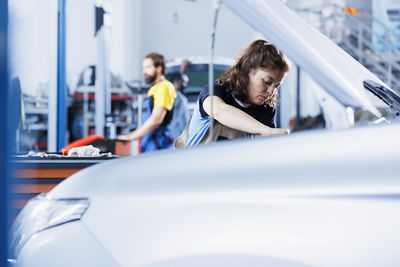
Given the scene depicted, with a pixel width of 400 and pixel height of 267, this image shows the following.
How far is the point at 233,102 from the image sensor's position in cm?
206

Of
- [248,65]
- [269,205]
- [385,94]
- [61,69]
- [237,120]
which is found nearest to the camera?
[269,205]

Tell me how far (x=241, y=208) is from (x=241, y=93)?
1.11 m

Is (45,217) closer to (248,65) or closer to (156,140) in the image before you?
(248,65)

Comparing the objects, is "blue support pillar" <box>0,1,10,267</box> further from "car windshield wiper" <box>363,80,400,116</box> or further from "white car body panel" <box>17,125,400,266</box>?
"car windshield wiper" <box>363,80,400,116</box>

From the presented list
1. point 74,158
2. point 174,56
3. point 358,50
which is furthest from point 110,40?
point 358,50

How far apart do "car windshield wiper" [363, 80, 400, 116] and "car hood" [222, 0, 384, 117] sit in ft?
0.11

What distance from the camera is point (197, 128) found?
195cm

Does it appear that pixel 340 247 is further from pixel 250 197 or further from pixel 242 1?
pixel 242 1

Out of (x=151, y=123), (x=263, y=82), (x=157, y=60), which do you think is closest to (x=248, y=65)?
(x=263, y=82)

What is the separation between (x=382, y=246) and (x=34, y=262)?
80 cm

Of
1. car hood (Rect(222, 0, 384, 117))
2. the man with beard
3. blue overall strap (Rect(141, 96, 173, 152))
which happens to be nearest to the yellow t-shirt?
the man with beard

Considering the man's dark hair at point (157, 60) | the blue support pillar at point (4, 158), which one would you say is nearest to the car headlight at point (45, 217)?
the blue support pillar at point (4, 158)

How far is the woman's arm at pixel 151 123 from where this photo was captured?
10.9 ft

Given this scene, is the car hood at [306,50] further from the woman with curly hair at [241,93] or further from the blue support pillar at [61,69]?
the blue support pillar at [61,69]
